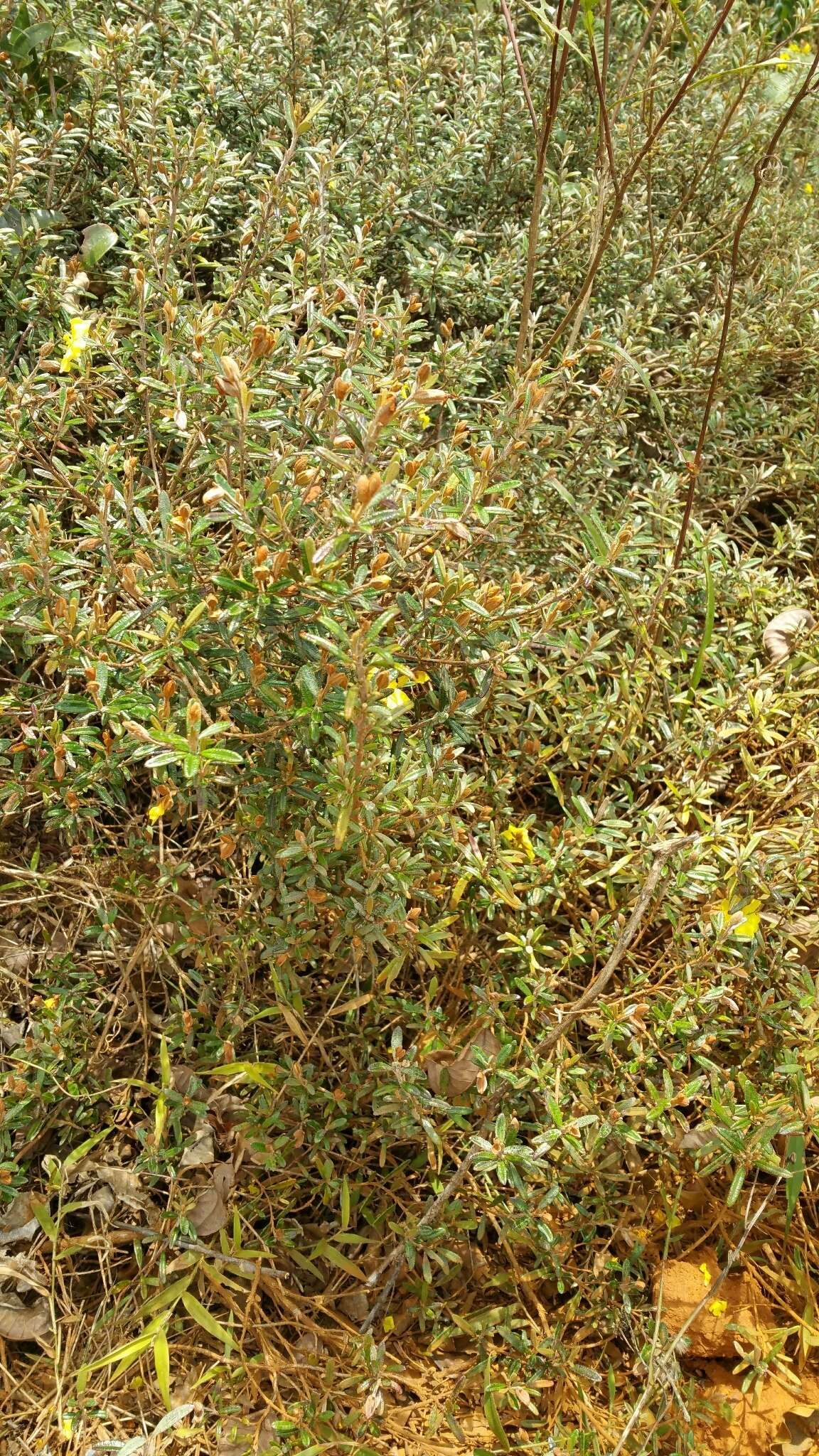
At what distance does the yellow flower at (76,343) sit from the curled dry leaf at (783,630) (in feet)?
5.47

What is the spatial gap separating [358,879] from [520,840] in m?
0.50

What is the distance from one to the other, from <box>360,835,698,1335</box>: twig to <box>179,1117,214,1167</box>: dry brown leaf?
14.3 inches

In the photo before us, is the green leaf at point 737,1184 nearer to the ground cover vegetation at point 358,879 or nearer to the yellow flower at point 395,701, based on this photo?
the ground cover vegetation at point 358,879

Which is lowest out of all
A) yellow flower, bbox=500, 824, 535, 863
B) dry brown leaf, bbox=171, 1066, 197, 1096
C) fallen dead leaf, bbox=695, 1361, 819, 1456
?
fallen dead leaf, bbox=695, 1361, 819, 1456

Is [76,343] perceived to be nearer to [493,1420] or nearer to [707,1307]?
[493,1420]

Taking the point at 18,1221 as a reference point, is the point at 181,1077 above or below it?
above

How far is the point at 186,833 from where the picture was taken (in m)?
2.31

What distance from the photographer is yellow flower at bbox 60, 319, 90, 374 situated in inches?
83.5

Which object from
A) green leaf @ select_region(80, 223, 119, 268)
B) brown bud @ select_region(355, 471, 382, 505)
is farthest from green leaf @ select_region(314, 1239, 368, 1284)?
green leaf @ select_region(80, 223, 119, 268)

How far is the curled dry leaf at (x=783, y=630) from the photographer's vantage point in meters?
→ 2.66

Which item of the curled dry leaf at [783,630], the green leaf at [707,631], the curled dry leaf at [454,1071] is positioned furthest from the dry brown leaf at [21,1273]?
the curled dry leaf at [783,630]

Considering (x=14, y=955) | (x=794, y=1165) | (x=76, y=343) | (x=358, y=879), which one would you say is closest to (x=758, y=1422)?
(x=794, y=1165)

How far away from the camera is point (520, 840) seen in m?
2.21

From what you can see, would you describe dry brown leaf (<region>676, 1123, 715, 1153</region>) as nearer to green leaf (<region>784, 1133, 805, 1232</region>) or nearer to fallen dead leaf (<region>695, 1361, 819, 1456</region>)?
green leaf (<region>784, 1133, 805, 1232</region>)
